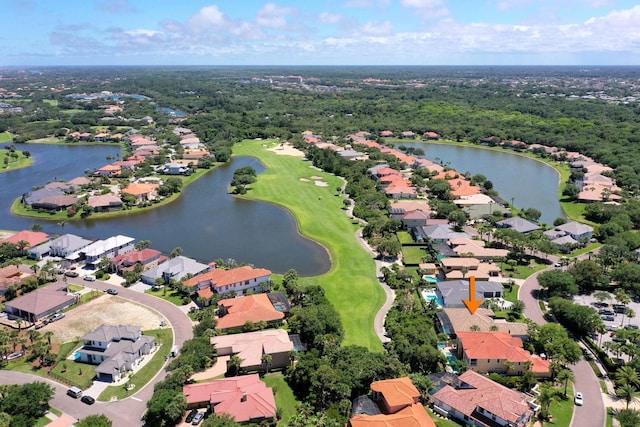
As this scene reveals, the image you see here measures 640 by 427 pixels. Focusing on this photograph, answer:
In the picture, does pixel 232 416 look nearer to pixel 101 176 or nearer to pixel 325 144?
pixel 101 176

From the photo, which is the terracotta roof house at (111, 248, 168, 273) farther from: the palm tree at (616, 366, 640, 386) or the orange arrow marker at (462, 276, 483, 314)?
the palm tree at (616, 366, 640, 386)

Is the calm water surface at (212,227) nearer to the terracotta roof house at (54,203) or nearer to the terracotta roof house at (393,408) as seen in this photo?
the terracotta roof house at (54,203)

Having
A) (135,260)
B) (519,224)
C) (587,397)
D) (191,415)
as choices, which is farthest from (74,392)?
(519,224)

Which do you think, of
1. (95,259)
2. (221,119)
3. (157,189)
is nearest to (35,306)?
(95,259)

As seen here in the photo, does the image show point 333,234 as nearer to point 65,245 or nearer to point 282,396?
point 282,396

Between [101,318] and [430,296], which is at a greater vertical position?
[430,296]
